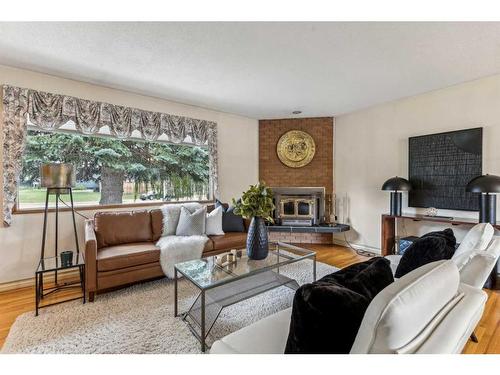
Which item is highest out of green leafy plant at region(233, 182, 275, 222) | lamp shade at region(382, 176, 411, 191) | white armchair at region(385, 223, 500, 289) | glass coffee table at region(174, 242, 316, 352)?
lamp shade at region(382, 176, 411, 191)

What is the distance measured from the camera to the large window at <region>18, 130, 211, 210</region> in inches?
115

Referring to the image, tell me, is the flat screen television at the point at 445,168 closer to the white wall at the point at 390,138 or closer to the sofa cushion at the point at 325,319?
the white wall at the point at 390,138

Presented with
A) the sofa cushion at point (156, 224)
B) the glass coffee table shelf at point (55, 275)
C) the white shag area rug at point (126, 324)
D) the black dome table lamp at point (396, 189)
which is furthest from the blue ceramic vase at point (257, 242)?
the black dome table lamp at point (396, 189)

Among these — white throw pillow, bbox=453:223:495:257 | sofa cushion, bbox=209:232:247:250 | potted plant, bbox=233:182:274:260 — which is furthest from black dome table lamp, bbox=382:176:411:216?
sofa cushion, bbox=209:232:247:250

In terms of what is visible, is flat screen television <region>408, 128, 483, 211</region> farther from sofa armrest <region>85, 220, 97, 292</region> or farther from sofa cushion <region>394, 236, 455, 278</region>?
sofa armrest <region>85, 220, 97, 292</region>

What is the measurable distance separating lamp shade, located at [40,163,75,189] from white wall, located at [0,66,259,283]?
66 cm

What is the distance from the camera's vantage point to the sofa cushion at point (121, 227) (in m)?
2.84

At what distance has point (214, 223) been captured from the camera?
3.37m

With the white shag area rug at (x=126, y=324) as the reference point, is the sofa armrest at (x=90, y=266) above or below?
above

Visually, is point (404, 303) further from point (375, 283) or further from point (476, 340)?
point (476, 340)

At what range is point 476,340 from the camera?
1760mm

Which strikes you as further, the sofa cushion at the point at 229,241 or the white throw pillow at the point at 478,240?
the sofa cushion at the point at 229,241

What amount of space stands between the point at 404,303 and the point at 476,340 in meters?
1.78

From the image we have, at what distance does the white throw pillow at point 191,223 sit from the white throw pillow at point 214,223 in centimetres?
9
